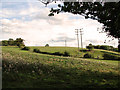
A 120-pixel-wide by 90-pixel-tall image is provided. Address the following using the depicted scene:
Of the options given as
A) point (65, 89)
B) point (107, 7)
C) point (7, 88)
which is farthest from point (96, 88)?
point (107, 7)

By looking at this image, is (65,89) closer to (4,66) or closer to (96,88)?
(96,88)

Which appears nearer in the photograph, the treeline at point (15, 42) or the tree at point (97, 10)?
the tree at point (97, 10)

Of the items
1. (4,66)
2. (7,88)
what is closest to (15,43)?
(4,66)

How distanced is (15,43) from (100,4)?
232ft

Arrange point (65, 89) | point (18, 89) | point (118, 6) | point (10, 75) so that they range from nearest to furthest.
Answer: point (18, 89)
point (65, 89)
point (10, 75)
point (118, 6)

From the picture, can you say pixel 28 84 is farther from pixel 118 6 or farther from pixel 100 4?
pixel 118 6

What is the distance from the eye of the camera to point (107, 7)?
12.4 m

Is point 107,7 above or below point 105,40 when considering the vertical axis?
above

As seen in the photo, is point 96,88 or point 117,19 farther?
point 117,19

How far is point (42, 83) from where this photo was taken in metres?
9.48

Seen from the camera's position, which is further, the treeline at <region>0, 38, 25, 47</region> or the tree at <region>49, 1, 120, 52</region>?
the treeline at <region>0, 38, 25, 47</region>

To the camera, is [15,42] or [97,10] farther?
[15,42]

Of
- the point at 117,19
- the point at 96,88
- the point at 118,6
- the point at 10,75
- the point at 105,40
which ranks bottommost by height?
the point at 96,88

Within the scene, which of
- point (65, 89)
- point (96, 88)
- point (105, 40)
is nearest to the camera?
point (65, 89)
